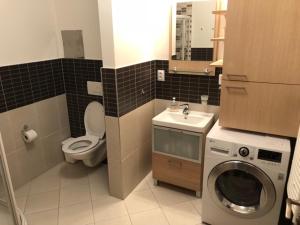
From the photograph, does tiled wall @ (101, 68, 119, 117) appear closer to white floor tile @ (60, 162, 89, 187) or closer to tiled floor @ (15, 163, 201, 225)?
tiled floor @ (15, 163, 201, 225)

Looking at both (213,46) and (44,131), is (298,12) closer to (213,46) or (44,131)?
(213,46)

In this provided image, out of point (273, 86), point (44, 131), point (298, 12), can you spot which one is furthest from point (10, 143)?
point (298, 12)

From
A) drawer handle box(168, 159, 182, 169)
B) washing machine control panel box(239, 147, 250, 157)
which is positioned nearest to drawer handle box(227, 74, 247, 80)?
washing machine control panel box(239, 147, 250, 157)

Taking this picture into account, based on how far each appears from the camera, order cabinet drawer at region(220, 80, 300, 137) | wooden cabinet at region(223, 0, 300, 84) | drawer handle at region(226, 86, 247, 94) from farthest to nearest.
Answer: drawer handle at region(226, 86, 247, 94) < cabinet drawer at region(220, 80, 300, 137) < wooden cabinet at region(223, 0, 300, 84)

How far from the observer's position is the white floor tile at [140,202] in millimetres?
2305

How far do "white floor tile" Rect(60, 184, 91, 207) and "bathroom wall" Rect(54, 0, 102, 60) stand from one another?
135 cm

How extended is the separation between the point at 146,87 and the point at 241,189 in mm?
1273

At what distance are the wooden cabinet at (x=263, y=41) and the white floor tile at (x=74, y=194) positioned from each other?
69.4 inches

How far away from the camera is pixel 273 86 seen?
172 cm

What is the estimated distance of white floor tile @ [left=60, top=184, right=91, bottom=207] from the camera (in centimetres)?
240

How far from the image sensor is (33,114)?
261cm

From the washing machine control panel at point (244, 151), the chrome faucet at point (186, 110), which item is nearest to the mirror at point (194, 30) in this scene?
the chrome faucet at point (186, 110)

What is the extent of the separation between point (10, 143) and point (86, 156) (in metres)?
0.72

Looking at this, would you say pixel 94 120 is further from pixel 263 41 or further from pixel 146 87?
pixel 263 41
